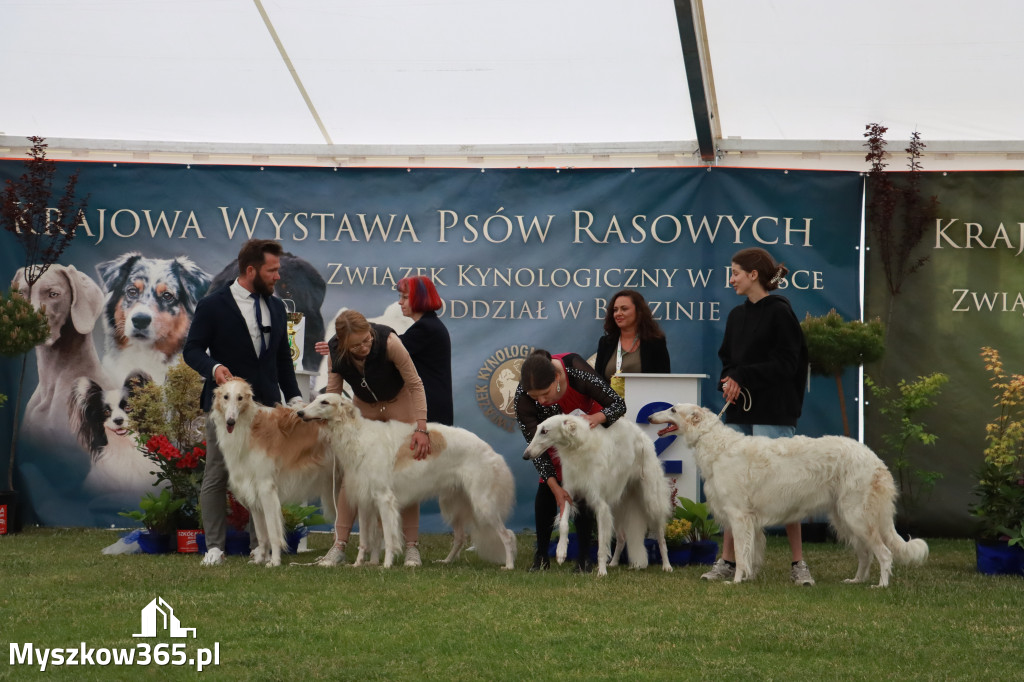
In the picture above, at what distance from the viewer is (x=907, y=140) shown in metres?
9.38

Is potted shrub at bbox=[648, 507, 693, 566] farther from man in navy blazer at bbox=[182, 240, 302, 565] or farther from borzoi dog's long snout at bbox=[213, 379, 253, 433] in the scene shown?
borzoi dog's long snout at bbox=[213, 379, 253, 433]

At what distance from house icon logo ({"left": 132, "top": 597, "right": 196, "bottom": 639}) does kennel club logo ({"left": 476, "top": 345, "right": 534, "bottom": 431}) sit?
5.05m

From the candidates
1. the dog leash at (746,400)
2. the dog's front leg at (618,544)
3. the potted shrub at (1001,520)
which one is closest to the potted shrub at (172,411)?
the dog's front leg at (618,544)

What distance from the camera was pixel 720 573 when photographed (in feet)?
21.1

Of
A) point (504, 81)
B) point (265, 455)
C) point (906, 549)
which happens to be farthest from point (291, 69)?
point (906, 549)

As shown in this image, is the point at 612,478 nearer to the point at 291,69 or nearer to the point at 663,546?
the point at 663,546

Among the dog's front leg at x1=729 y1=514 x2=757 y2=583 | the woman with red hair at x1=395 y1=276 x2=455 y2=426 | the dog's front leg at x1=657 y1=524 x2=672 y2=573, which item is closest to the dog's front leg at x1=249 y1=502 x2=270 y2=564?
the woman with red hair at x1=395 y1=276 x2=455 y2=426

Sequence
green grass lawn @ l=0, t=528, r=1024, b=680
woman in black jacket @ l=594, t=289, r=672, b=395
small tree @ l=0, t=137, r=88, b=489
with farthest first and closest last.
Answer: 1. small tree @ l=0, t=137, r=88, b=489
2. woman in black jacket @ l=594, t=289, r=672, b=395
3. green grass lawn @ l=0, t=528, r=1024, b=680

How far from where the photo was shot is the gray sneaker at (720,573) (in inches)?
252

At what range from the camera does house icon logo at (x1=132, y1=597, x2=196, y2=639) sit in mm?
4520

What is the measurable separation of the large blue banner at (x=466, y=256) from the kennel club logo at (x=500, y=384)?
15mm

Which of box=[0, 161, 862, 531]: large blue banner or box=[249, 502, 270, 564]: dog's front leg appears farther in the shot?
box=[0, 161, 862, 531]: large blue banner

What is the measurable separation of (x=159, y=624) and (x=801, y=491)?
353 cm

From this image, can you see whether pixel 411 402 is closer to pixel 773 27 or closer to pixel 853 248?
pixel 773 27
